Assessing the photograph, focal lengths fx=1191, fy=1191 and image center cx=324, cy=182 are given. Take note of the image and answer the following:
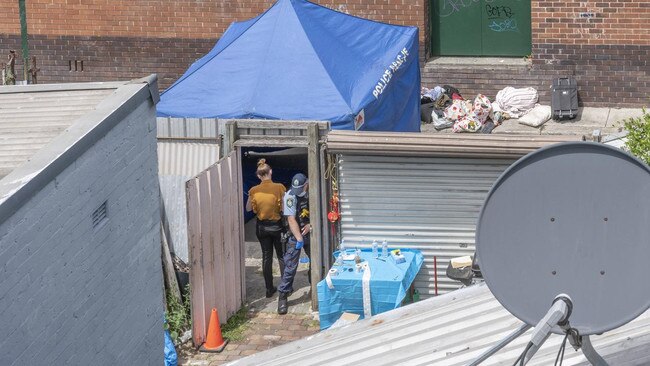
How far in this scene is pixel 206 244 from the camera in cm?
1149

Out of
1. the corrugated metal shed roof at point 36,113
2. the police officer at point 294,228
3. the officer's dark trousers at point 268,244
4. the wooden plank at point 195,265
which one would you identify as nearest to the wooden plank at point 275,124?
the police officer at point 294,228

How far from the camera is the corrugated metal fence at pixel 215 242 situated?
1126 centimetres

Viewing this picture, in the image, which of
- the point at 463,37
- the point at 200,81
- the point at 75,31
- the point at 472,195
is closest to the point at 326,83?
the point at 200,81

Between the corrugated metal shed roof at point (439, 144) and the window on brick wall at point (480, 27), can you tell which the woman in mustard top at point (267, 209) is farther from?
the window on brick wall at point (480, 27)

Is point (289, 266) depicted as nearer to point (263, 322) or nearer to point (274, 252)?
point (263, 322)

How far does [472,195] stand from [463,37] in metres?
7.34

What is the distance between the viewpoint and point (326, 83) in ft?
43.3

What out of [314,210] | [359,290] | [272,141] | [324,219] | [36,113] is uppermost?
[36,113]

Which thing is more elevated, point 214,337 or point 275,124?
point 275,124

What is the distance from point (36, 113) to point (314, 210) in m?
4.19

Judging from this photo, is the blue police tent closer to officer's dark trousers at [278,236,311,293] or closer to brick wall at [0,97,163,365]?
officer's dark trousers at [278,236,311,293]

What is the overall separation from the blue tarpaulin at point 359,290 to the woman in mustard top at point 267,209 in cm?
99

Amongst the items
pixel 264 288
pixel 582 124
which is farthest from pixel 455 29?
pixel 264 288

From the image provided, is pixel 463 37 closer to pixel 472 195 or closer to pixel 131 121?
pixel 472 195
